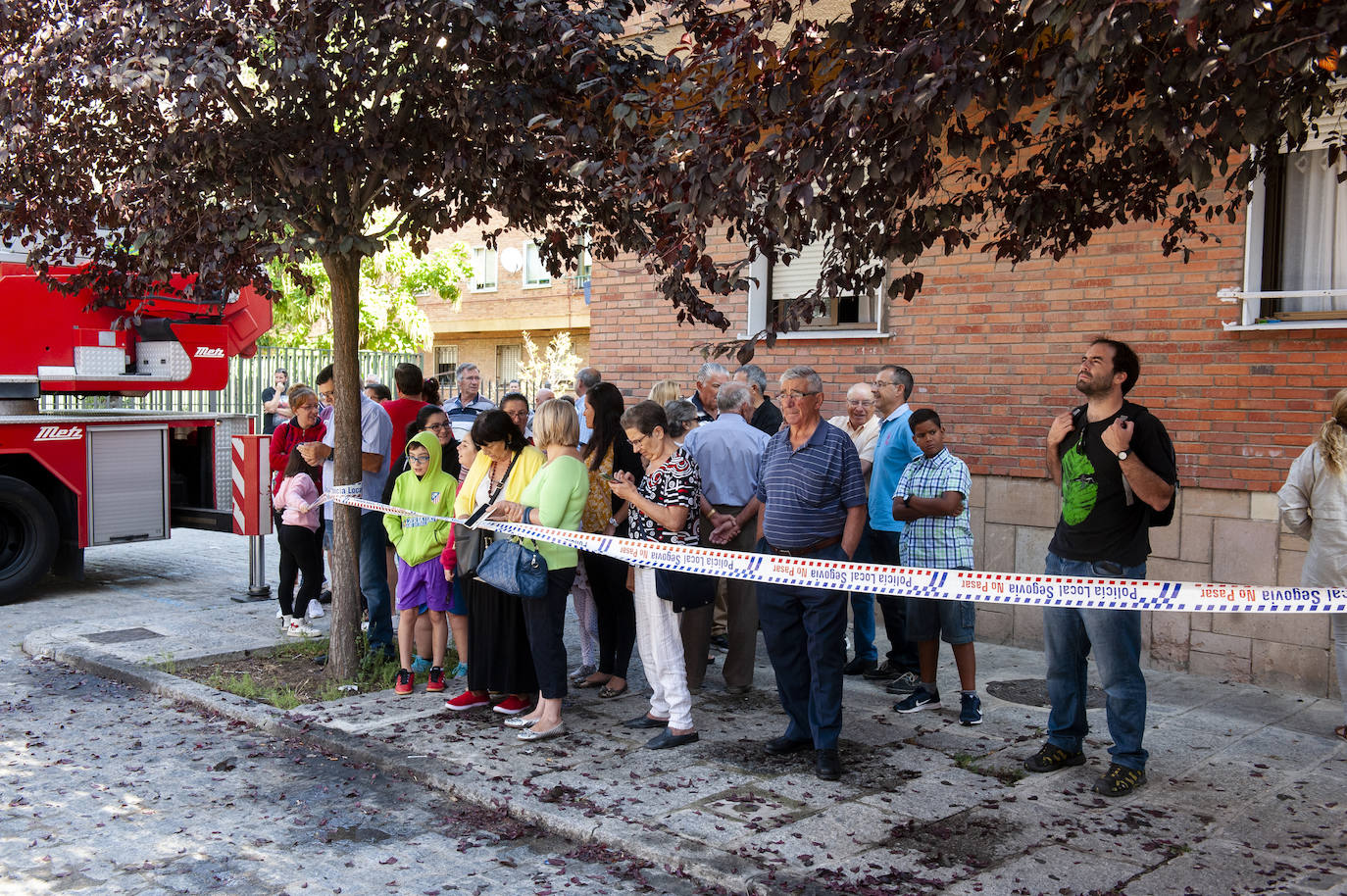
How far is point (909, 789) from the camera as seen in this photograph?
514 cm

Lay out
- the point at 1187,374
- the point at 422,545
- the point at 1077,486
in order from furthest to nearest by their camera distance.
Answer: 1. the point at 1187,374
2. the point at 422,545
3. the point at 1077,486

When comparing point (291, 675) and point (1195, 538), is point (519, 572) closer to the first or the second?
point (291, 675)

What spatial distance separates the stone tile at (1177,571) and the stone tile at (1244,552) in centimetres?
6

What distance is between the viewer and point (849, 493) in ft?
17.9

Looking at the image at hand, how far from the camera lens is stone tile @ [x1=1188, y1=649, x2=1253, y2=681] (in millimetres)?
7219

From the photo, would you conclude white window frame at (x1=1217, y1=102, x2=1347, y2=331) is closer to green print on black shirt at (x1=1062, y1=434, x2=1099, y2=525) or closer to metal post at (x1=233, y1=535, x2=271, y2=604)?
green print on black shirt at (x1=1062, y1=434, x2=1099, y2=525)

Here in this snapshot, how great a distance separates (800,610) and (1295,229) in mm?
4335

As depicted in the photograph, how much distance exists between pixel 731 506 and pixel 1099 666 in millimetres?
2526

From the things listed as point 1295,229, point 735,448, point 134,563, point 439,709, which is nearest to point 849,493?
point 735,448

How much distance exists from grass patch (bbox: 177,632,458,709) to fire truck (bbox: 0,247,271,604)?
3.17 metres

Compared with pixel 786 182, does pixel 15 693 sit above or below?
below

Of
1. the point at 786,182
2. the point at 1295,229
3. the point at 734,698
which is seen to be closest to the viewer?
the point at 786,182

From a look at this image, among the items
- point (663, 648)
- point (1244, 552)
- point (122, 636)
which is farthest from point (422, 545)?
point (1244, 552)

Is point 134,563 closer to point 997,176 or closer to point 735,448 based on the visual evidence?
point 735,448
